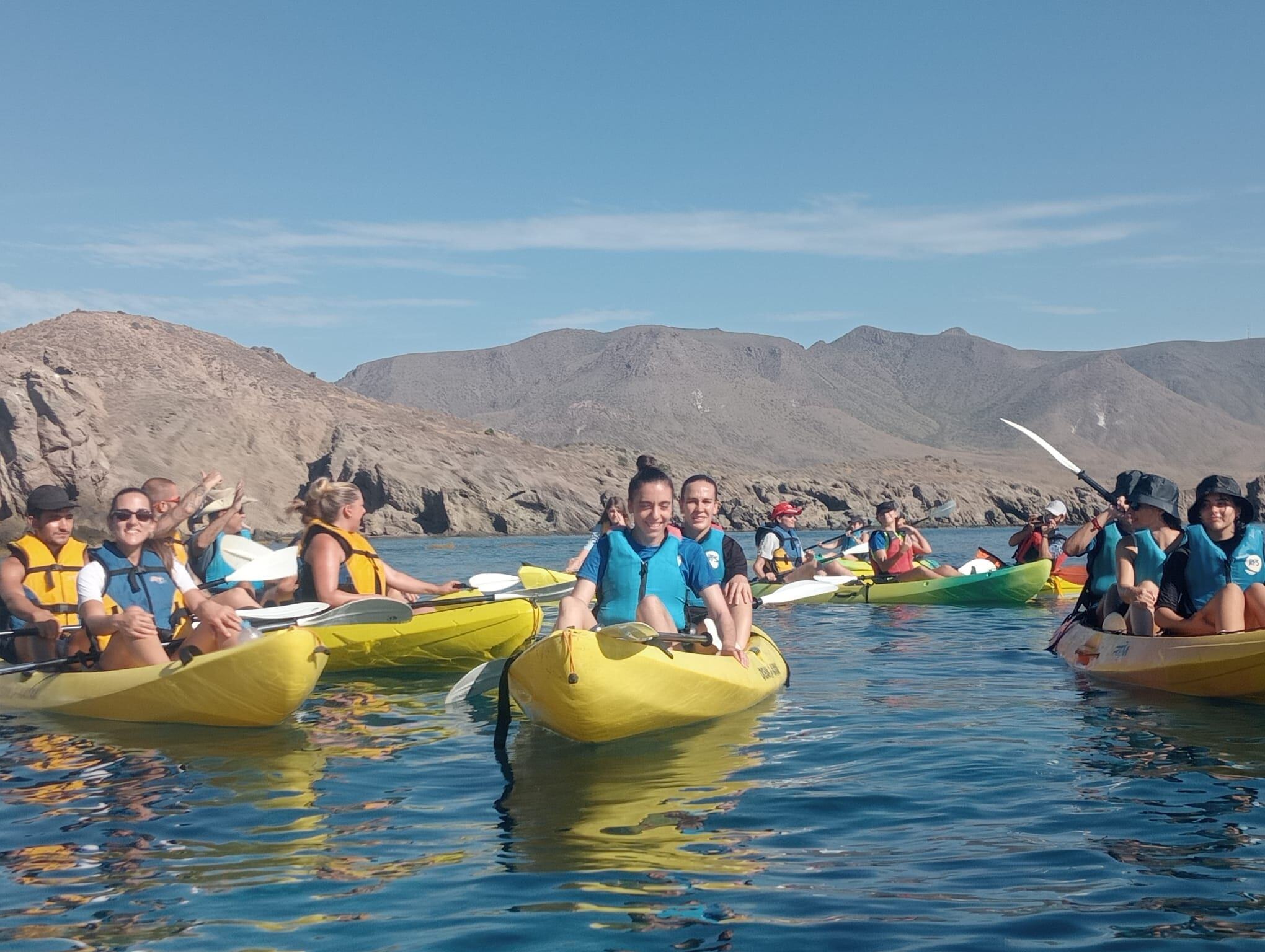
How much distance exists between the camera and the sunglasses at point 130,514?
712 cm

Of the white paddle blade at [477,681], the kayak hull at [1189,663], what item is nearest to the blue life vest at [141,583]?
the white paddle blade at [477,681]

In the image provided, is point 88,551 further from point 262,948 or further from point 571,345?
point 571,345

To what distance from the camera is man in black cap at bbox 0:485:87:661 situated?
26.0 feet

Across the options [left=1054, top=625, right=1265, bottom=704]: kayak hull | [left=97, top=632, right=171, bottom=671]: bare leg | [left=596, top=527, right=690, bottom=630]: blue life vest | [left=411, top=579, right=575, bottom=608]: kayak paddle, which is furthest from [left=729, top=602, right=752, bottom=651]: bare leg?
[left=97, top=632, right=171, bottom=671]: bare leg

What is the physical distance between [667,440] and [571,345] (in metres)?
74.1

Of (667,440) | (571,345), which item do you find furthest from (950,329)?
(667,440)

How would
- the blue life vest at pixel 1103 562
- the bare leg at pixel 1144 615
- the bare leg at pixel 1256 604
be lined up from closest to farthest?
the bare leg at pixel 1256 604 < the bare leg at pixel 1144 615 < the blue life vest at pixel 1103 562

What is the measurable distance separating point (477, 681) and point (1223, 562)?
478 centimetres

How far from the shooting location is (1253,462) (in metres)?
125

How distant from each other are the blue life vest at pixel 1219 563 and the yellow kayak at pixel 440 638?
4823 millimetres

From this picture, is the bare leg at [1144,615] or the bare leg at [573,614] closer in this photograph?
the bare leg at [573,614]

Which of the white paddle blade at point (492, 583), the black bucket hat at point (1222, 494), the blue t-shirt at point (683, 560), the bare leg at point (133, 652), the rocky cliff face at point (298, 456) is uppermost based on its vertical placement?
the rocky cliff face at point (298, 456)

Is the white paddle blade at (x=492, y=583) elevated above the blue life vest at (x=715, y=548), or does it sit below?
below

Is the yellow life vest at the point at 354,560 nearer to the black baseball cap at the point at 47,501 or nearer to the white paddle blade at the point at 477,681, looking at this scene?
the black baseball cap at the point at 47,501
